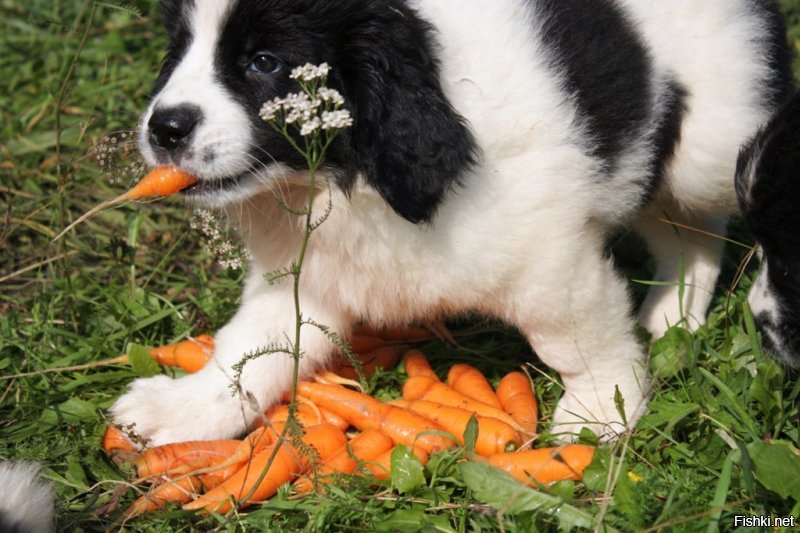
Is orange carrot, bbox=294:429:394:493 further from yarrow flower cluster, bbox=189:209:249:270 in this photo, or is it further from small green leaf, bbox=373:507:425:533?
yarrow flower cluster, bbox=189:209:249:270

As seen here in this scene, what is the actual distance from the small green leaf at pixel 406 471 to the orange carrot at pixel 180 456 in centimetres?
59

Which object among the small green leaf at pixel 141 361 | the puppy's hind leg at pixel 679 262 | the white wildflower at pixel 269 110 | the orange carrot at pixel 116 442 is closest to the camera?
the white wildflower at pixel 269 110

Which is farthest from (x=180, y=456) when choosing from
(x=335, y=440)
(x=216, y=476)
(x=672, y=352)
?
(x=672, y=352)

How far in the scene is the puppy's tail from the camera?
2.23 meters

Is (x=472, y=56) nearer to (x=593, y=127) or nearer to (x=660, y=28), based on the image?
(x=593, y=127)

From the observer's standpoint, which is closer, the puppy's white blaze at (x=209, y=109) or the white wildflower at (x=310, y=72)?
the white wildflower at (x=310, y=72)

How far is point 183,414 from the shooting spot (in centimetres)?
325

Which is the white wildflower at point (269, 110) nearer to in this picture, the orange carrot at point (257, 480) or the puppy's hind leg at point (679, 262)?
the orange carrot at point (257, 480)

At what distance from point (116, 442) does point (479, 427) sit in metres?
1.16

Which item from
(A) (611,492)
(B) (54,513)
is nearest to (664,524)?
(A) (611,492)

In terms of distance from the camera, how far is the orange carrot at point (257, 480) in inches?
112

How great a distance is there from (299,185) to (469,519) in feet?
3.46

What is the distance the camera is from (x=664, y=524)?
233cm

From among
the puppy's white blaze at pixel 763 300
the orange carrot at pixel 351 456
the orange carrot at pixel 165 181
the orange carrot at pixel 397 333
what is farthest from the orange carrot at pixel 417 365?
the orange carrot at pixel 165 181
